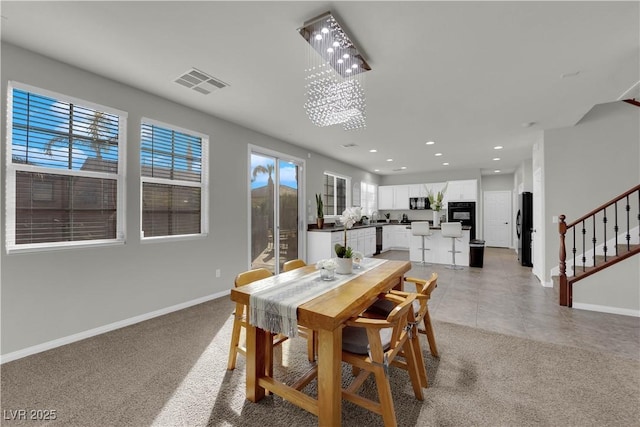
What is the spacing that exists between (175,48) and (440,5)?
212 centimetres

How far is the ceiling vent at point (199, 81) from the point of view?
8.96 ft

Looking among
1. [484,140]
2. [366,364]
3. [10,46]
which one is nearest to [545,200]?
[484,140]

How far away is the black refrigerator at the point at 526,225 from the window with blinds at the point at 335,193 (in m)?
4.12

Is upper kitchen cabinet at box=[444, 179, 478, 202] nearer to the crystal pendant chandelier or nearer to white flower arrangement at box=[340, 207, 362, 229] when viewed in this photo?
the crystal pendant chandelier

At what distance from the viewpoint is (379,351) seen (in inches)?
58.6

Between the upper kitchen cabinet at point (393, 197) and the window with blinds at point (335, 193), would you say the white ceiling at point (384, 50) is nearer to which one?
the window with blinds at point (335, 193)

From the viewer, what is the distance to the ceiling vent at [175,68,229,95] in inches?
108

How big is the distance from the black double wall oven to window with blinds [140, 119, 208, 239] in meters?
7.53

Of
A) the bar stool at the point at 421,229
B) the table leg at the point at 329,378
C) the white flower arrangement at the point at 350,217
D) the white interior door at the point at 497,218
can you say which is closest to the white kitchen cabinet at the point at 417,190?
the white interior door at the point at 497,218

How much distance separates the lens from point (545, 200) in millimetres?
4367

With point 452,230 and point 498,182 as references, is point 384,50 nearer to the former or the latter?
point 452,230

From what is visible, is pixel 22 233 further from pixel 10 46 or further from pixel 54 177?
pixel 10 46

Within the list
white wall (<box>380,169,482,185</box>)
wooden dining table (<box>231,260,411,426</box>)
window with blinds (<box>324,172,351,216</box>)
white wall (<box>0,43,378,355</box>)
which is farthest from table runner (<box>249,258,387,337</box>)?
white wall (<box>380,169,482,185</box>)

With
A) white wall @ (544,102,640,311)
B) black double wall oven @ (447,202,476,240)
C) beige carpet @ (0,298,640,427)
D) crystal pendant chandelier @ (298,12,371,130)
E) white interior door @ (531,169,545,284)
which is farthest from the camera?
black double wall oven @ (447,202,476,240)
